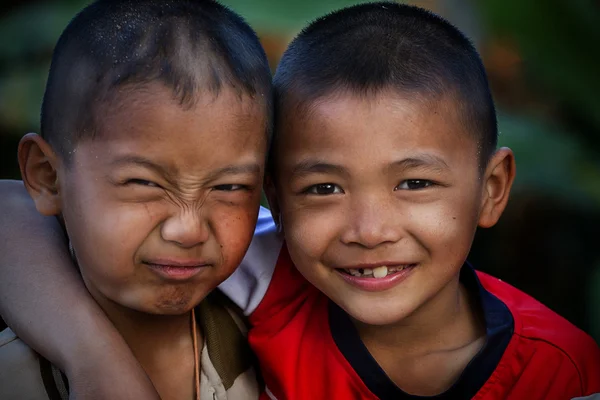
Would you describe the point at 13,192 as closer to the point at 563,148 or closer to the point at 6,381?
the point at 6,381

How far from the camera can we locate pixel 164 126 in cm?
193

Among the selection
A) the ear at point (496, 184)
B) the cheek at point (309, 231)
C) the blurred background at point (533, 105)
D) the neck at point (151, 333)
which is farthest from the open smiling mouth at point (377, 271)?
the blurred background at point (533, 105)

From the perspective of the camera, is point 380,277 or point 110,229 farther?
point 380,277

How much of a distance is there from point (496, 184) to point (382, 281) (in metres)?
0.48

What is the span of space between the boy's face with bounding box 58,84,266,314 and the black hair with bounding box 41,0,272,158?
1.5 inches

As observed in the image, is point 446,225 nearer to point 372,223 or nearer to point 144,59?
point 372,223

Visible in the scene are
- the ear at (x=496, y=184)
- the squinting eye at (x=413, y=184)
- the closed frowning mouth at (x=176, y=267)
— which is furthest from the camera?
the ear at (x=496, y=184)

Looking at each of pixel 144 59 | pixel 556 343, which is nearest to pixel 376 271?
pixel 556 343

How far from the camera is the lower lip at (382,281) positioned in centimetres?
221

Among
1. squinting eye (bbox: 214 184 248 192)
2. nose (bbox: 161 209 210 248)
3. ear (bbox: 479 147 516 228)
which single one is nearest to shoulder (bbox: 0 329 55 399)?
nose (bbox: 161 209 210 248)

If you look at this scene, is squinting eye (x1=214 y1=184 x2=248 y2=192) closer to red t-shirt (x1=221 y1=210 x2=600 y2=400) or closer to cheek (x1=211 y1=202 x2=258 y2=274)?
Result: cheek (x1=211 y1=202 x2=258 y2=274)

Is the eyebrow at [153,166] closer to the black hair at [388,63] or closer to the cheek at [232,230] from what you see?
the cheek at [232,230]

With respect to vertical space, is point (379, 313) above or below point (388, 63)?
below

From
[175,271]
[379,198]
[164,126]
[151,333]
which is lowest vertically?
[151,333]
